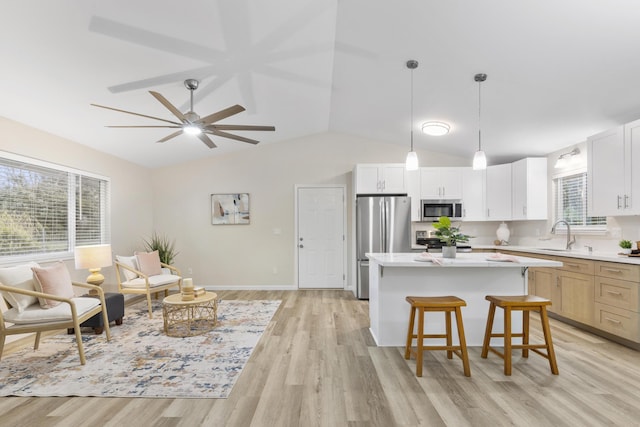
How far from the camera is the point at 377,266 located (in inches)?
128

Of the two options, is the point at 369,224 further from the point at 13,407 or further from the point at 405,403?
the point at 13,407

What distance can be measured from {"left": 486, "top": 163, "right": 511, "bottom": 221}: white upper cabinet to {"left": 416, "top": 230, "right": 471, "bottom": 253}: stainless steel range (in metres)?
0.73

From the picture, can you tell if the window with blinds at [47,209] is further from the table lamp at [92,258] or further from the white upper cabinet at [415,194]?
the white upper cabinet at [415,194]

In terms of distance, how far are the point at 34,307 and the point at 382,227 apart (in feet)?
13.9

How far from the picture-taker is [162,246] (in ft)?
18.0

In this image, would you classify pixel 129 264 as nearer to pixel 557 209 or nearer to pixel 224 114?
pixel 224 114

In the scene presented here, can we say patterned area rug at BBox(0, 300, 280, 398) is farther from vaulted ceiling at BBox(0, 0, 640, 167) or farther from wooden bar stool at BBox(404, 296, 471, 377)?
vaulted ceiling at BBox(0, 0, 640, 167)

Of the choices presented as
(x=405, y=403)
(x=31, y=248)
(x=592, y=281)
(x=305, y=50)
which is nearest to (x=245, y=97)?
(x=305, y=50)

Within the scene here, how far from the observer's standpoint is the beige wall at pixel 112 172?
132 inches

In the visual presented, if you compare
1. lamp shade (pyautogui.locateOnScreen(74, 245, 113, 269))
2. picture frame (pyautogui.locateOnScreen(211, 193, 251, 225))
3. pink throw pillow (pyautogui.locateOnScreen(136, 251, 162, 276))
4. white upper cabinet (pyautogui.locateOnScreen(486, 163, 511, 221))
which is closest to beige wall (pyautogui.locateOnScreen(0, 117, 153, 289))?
lamp shade (pyautogui.locateOnScreen(74, 245, 113, 269))

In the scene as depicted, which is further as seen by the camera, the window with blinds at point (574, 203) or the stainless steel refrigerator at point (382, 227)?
the stainless steel refrigerator at point (382, 227)

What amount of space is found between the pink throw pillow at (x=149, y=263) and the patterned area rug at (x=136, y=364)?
0.92 m

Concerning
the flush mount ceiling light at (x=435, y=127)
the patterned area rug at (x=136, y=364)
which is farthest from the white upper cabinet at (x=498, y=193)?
the patterned area rug at (x=136, y=364)

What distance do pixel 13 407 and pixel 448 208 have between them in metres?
5.44
